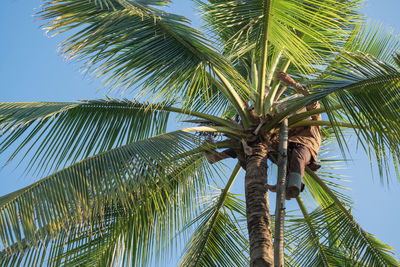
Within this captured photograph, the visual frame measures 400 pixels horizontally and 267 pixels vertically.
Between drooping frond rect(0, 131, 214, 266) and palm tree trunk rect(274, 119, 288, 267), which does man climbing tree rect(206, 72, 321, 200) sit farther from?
drooping frond rect(0, 131, 214, 266)

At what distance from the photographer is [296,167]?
230 inches

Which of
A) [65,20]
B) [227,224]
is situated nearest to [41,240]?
[65,20]

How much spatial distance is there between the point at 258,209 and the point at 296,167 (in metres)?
0.62

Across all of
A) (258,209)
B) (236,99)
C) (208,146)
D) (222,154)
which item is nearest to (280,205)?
(258,209)

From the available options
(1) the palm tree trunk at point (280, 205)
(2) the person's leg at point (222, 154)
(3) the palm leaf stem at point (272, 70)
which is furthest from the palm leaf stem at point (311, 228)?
(1) the palm tree trunk at point (280, 205)

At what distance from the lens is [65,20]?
5.73 m

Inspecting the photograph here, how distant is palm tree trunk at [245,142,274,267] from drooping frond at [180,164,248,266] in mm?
1056

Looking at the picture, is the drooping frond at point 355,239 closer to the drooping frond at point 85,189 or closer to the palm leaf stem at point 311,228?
the palm leaf stem at point 311,228

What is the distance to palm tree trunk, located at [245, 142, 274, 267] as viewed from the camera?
5.19m

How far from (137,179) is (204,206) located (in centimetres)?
224

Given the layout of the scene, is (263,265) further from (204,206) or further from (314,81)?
(204,206)

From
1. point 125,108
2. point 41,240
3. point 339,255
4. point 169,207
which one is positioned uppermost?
point 125,108

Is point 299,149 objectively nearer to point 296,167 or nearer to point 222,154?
point 296,167

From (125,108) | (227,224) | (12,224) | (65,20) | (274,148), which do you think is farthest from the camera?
(227,224)
